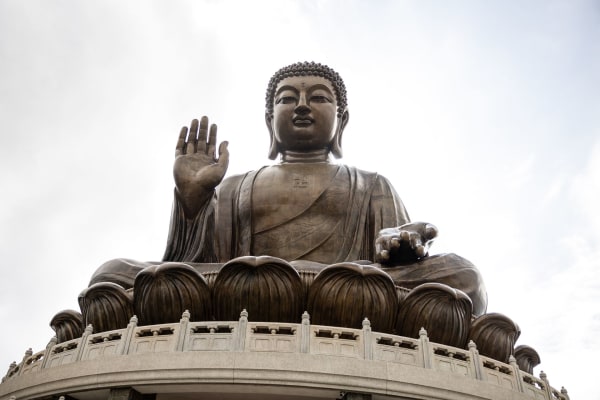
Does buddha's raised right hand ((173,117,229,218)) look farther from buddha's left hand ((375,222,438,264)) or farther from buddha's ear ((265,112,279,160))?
buddha's left hand ((375,222,438,264))

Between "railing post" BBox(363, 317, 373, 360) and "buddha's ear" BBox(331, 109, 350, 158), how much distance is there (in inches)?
222

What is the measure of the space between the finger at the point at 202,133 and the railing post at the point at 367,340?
4020mm

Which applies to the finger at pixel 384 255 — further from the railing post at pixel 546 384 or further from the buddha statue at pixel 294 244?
the railing post at pixel 546 384

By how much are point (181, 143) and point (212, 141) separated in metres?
0.42

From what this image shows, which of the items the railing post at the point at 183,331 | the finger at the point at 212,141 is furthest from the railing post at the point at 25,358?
the finger at the point at 212,141

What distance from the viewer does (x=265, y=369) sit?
5.76 meters

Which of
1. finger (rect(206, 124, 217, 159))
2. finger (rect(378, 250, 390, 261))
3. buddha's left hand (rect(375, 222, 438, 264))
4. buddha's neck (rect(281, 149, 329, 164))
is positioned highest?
buddha's neck (rect(281, 149, 329, 164))

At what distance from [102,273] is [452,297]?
163 inches

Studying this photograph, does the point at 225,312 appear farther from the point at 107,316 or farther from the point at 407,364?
the point at 407,364

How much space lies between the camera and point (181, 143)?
9.34 metres

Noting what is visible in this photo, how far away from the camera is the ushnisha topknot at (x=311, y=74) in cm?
1127

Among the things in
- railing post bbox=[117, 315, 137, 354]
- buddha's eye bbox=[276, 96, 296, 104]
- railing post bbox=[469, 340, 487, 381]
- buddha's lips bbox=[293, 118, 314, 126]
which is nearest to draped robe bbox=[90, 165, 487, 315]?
buddha's lips bbox=[293, 118, 314, 126]

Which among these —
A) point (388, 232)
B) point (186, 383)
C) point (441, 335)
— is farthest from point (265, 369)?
point (388, 232)

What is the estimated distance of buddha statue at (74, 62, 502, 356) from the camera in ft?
22.4
